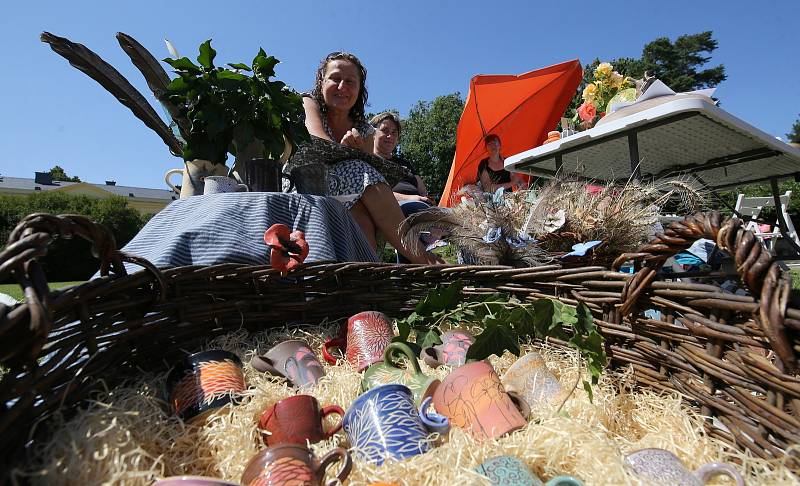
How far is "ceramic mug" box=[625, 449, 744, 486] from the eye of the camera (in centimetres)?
49

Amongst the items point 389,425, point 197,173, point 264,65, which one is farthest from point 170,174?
point 389,425

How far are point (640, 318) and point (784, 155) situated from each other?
68.7 inches

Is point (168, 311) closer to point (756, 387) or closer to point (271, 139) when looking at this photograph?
point (271, 139)

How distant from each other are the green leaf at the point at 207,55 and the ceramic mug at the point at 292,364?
42.8 inches

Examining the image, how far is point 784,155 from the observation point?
1.91 meters

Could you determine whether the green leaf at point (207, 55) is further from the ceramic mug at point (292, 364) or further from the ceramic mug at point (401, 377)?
the ceramic mug at point (401, 377)

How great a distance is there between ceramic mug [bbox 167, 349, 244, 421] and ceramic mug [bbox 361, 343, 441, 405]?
219mm

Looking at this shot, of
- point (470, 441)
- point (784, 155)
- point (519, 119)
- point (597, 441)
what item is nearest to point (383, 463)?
point (470, 441)

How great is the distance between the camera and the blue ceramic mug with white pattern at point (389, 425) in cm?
58

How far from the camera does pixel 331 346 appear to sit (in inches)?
39.8

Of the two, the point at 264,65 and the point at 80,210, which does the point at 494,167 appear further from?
the point at 80,210

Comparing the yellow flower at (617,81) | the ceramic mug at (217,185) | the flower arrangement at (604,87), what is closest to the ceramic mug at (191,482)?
the ceramic mug at (217,185)

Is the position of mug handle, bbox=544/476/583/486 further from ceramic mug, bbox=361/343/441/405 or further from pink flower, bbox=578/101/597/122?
pink flower, bbox=578/101/597/122

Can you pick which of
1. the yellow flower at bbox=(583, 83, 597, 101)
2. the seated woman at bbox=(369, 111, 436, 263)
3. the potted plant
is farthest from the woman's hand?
the yellow flower at bbox=(583, 83, 597, 101)
